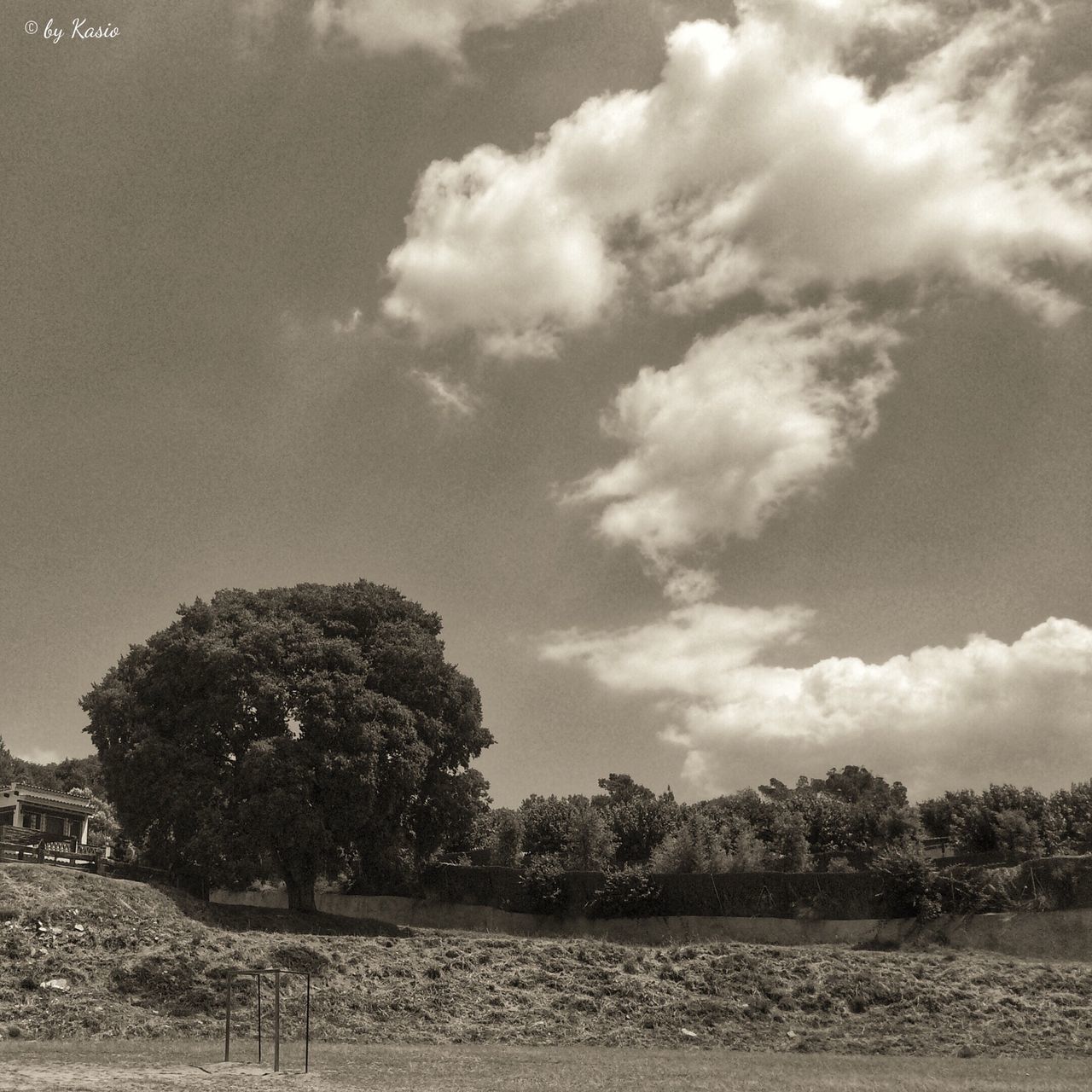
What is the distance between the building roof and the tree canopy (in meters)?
14.9

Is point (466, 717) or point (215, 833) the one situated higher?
point (466, 717)

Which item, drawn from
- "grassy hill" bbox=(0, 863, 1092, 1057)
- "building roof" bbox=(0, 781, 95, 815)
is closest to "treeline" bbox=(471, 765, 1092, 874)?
"grassy hill" bbox=(0, 863, 1092, 1057)

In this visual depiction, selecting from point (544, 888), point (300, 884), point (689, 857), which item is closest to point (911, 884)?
point (689, 857)

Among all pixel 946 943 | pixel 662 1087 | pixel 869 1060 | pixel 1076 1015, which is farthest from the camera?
pixel 946 943

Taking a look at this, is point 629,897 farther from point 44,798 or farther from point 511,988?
point 44,798

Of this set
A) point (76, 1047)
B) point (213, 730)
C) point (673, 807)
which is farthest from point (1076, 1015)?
point (673, 807)

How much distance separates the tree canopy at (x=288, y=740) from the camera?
47.7 meters

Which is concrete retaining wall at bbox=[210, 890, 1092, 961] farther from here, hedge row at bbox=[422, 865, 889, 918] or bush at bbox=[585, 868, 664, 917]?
hedge row at bbox=[422, 865, 889, 918]

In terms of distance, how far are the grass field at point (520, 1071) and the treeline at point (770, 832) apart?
27341 mm

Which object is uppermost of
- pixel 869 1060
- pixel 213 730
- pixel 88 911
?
pixel 213 730

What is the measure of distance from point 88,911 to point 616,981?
19.4m

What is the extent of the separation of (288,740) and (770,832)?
4991cm

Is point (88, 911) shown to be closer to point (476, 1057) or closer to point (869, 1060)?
point (476, 1057)

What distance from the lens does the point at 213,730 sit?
1989 inches
